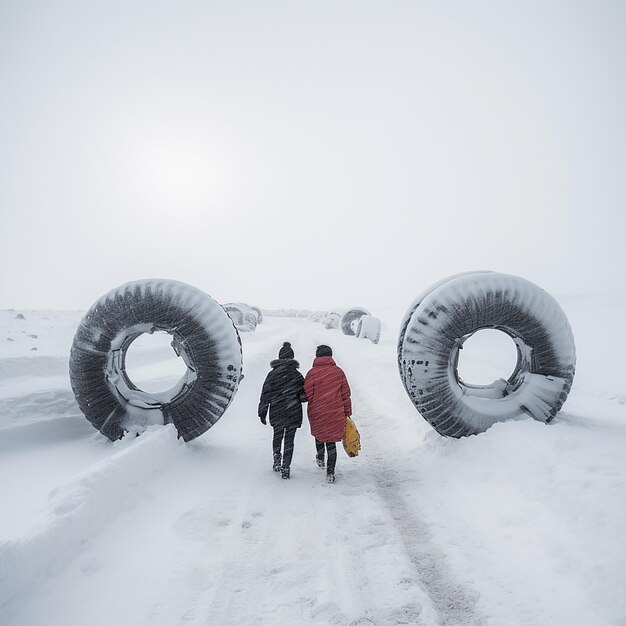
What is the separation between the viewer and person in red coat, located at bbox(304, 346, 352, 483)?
482 cm

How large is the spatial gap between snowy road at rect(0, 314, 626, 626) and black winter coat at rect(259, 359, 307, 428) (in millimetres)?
643

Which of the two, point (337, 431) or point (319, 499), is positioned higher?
point (337, 431)

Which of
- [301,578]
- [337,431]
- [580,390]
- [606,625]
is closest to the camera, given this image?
[606,625]

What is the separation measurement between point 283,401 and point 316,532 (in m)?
1.70

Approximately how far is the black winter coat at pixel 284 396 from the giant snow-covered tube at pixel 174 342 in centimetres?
57

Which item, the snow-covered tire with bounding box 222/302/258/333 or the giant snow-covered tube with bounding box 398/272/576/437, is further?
the snow-covered tire with bounding box 222/302/258/333

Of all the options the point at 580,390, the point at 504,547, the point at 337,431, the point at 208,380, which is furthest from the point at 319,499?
the point at 580,390

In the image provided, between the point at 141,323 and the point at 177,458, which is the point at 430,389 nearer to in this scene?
the point at 177,458

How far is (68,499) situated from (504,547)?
11.5ft

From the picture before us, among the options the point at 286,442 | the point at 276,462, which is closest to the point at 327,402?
the point at 286,442

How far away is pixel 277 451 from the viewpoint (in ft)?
16.4

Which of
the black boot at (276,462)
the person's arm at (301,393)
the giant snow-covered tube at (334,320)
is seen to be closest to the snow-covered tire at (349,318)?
the giant snow-covered tube at (334,320)

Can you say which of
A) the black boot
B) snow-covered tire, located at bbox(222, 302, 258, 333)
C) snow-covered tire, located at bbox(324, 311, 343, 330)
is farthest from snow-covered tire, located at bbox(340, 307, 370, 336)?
the black boot

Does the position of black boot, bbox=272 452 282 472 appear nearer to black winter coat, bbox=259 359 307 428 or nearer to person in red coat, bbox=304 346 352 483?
black winter coat, bbox=259 359 307 428
